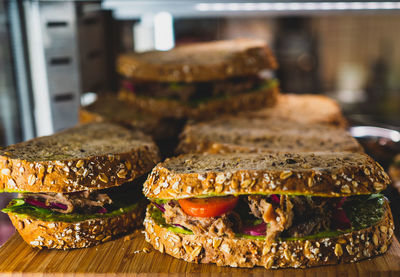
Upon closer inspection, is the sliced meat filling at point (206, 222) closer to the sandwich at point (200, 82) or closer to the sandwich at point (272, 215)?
the sandwich at point (272, 215)

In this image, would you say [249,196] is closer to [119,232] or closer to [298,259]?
[298,259]

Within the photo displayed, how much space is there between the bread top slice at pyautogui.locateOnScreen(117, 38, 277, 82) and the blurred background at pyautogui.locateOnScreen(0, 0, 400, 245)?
0.36 metres

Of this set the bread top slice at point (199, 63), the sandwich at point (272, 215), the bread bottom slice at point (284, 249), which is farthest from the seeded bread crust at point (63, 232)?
the bread top slice at point (199, 63)

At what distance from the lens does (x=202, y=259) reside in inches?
91.3

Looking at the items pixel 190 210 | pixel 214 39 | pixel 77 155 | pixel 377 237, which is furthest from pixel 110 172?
pixel 214 39

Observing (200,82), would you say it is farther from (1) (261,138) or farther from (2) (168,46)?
(2) (168,46)

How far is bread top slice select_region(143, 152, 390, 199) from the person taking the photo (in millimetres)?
2184

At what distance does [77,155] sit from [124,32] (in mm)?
2436

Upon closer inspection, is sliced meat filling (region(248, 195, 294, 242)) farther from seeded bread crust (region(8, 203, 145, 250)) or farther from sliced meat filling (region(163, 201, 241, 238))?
seeded bread crust (region(8, 203, 145, 250))

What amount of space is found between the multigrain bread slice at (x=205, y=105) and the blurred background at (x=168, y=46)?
2.11ft

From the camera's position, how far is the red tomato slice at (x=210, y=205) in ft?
7.51

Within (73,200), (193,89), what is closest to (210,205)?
(73,200)

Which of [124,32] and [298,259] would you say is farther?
[124,32]

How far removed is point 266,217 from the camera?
2207 millimetres
